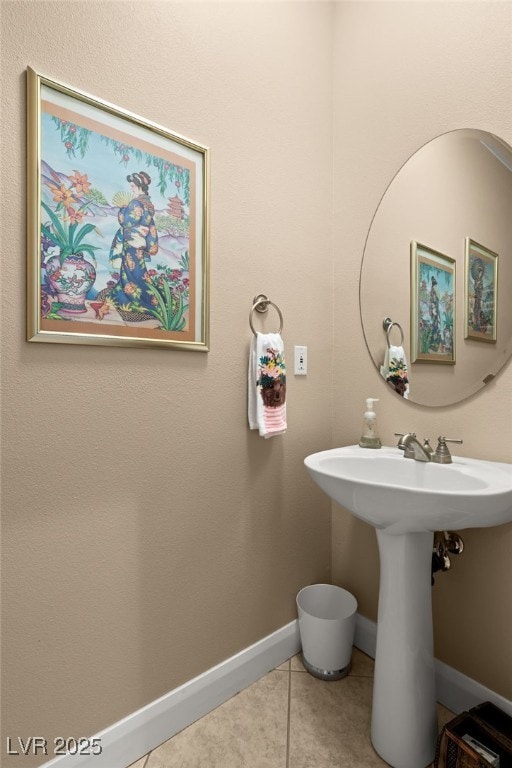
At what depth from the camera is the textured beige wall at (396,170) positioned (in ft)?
3.86

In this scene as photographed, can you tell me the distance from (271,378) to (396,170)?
2.89ft

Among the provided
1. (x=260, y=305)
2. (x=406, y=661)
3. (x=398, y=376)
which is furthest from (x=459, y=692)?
(x=260, y=305)

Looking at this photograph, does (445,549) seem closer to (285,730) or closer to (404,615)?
(404,615)

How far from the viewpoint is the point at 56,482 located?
3.31 ft

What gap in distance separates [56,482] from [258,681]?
1.03 m

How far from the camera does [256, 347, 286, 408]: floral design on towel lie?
1.33 m

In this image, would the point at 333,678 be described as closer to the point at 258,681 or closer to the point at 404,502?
the point at 258,681

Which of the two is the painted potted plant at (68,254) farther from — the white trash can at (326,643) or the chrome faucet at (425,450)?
the white trash can at (326,643)

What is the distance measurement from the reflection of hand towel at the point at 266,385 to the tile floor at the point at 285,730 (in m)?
0.88

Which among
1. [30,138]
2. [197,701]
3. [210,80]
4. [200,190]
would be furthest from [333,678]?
[210,80]

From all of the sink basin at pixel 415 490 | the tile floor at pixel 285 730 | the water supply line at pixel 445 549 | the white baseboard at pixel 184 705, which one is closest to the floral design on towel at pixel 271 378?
the sink basin at pixel 415 490

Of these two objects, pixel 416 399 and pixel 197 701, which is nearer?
pixel 197 701

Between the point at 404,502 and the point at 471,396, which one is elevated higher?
the point at 471,396

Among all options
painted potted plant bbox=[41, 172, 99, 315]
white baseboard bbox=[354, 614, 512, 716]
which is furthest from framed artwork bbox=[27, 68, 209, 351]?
white baseboard bbox=[354, 614, 512, 716]
